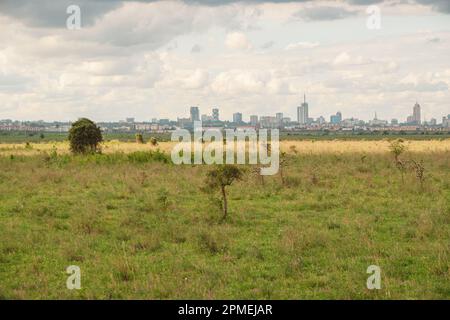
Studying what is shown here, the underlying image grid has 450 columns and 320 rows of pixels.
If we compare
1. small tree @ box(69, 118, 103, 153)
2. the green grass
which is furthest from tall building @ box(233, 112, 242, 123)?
small tree @ box(69, 118, 103, 153)

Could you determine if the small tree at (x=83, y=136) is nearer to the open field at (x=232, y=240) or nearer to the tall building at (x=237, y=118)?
the open field at (x=232, y=240)

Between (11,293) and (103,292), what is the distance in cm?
149

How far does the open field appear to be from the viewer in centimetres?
1001

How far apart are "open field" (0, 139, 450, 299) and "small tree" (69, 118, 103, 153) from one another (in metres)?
20.2

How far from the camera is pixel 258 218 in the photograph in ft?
56.0

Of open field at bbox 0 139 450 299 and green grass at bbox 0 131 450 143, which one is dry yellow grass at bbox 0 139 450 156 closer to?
open field at bbox 0 139 450 299

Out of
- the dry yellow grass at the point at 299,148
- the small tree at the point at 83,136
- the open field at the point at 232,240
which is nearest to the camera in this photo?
the open field at the point at 232,240

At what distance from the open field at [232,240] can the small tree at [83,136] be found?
795 inches

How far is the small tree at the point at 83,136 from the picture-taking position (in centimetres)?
4622

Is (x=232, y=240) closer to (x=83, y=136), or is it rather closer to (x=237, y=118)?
(x=83, y=136)

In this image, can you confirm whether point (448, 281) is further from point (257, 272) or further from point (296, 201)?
point (296, 201)

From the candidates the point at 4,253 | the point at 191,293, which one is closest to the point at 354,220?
the point at 191,293
